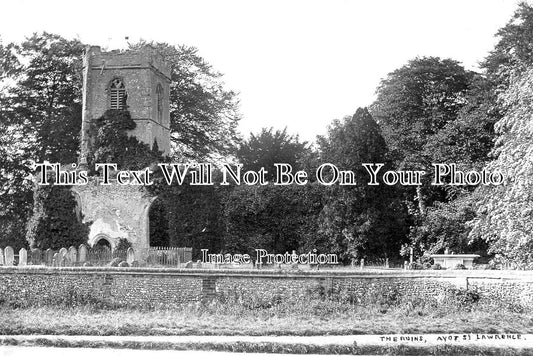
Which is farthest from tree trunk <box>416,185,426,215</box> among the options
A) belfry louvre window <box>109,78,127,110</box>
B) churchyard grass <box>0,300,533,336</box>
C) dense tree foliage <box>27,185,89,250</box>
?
churchyard grass <box>0,300,533,336</box>

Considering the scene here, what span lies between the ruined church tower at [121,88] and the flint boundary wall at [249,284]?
16.5 m

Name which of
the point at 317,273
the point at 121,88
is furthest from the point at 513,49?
the point at 121,88

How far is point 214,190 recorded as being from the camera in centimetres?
4072

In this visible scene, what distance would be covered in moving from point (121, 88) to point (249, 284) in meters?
20.5

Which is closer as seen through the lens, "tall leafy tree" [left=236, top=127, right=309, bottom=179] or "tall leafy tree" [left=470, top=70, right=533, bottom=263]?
"tall leafy tree" [left=470, top=70, right=533, bottom=263]

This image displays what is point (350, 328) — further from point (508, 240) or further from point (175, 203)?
point (175, 203)

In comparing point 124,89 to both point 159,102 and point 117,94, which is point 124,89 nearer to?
point 117,94

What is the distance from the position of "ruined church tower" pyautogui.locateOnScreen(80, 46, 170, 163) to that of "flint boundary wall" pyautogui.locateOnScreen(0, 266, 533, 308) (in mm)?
16499

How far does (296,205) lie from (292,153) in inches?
509

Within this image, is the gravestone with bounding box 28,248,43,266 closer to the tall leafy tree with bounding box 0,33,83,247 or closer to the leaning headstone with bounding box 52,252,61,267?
the leaning headstone with bounding box 52,252,61,267

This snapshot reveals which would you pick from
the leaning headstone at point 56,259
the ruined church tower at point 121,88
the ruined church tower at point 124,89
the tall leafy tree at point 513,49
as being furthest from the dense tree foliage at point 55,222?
the tall leafy tree at point 513,49

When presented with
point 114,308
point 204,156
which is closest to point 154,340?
point 114,308

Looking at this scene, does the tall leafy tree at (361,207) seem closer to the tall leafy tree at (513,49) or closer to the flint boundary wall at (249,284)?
the tall leafy tree at (513,49)

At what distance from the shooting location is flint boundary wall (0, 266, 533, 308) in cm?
2441
